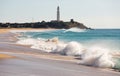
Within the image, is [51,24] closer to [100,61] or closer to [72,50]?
[72,50]

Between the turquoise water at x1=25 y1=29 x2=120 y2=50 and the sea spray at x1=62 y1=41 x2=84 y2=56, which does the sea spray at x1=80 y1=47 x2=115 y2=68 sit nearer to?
the sea spray at x1=62 y1=41 x2=84 y2=56

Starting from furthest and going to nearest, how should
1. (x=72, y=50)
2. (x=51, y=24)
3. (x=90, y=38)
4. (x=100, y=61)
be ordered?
1. (x=51, y=24)
2. (x=90, y=38)
3. (x=72, y=50)
4. (x=100, y=61)

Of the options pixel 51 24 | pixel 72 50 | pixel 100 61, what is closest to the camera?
pixel 100 61

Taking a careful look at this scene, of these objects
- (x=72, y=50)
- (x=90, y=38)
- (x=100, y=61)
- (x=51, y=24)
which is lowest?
(x=51, y=24)

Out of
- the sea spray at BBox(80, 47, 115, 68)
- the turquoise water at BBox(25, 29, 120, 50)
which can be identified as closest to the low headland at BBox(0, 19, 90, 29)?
the turquoise water at BBox(25, 29, 120, 50)

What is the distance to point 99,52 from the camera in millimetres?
19188

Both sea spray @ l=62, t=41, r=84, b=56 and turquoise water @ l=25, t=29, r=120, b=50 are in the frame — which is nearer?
sea spray @ l=62, t=41, r=84, b=56

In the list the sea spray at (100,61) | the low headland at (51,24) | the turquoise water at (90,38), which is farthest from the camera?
the low headland at (51,24)

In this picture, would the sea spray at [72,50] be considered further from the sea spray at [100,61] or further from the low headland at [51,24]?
the low headland at [51,24]

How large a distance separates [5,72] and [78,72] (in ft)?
10.1

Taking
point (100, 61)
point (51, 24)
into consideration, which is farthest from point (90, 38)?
point (51, 24)

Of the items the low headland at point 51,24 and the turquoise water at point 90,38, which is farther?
the low headland at point 51,24

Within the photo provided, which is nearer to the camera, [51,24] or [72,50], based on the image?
Answer: [72,50]

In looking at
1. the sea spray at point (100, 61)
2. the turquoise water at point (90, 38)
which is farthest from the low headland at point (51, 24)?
the sea spray at point (100, 61)
